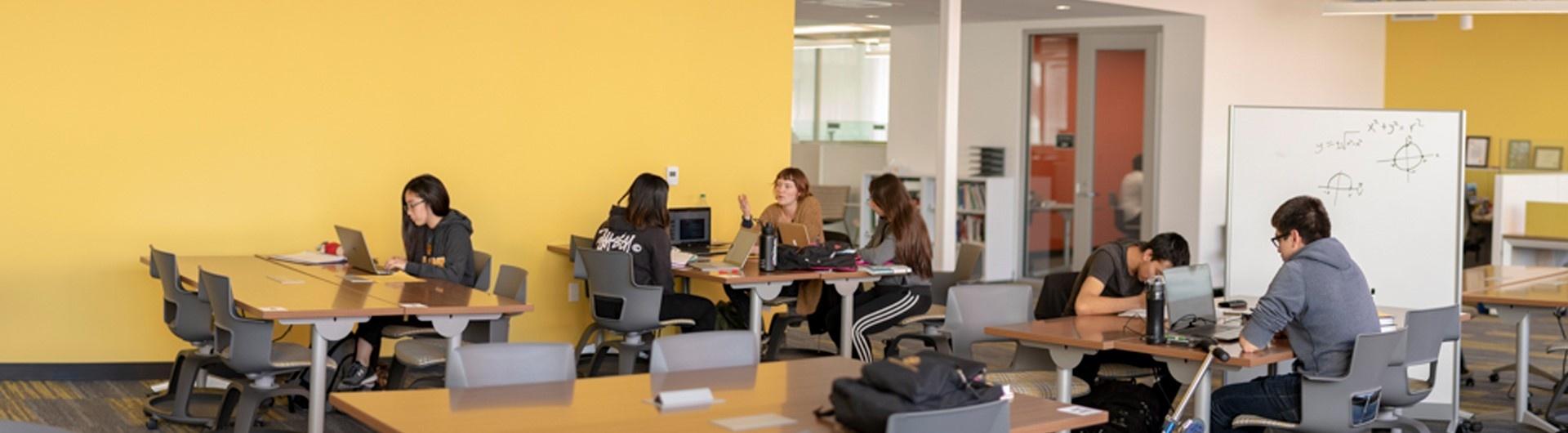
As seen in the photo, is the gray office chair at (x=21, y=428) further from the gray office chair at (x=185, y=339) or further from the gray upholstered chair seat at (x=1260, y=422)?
the gray upholstered chair seat at (x=1260, y=422)

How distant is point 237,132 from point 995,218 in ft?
22.9

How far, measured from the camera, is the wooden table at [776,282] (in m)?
7.25

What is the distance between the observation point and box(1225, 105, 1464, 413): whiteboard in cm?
712

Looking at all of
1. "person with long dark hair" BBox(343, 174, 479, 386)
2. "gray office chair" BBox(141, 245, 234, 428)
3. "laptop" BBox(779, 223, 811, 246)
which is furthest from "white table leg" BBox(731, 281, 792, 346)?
"gray office chair" BBox(141, 245, 234, 428)

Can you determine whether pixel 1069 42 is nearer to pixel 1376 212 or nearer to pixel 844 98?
pixel 844 98

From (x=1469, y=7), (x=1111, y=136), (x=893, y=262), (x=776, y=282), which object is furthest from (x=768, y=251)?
(x=1111, y=136)

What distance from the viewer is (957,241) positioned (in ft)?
43.2

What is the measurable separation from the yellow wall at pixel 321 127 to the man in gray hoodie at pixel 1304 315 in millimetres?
4204

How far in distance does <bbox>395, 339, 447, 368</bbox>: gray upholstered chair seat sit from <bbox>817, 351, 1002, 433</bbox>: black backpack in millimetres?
2891

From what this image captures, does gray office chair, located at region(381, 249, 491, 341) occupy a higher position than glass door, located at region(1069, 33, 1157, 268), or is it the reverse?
glass door, located at region(1069, 33, 1157, 268)

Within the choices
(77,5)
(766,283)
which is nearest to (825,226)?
(766,283)

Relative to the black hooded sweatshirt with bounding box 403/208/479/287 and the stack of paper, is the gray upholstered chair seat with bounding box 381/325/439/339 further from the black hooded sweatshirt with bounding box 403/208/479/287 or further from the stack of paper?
the stack of paper

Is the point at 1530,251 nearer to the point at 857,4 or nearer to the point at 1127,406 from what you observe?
the point at 857,4

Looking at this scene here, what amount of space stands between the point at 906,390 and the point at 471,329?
3378 millimetres
